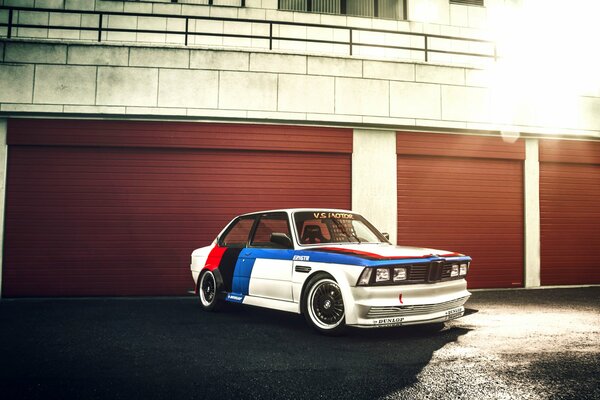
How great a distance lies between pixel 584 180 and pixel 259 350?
1002 centimetres

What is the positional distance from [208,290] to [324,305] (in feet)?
8.79

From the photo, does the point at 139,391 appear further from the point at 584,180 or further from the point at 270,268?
the point at 584,180

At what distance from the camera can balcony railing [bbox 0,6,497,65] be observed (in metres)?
10.6

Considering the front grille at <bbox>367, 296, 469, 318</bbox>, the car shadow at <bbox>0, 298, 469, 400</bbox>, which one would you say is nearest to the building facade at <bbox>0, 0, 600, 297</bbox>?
the car shadow at <bbox>0, 298, 469, 400</bbox>

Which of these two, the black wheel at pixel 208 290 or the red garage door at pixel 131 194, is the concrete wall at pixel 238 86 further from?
the black wheel at pixel 208 290

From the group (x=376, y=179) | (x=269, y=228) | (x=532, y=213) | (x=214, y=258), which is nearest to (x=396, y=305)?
(x=269, y=228)

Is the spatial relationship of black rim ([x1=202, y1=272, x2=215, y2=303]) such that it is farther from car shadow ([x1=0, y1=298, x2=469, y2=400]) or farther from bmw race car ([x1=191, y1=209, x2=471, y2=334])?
car shadow ([x1=0, y1=298, x2=469, y2=400])

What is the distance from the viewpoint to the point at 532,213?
430 inches

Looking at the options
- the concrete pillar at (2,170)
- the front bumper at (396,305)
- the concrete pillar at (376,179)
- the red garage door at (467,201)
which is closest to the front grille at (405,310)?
the front bumper at (396,305)

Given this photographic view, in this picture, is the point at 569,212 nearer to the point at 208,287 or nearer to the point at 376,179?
the point at 376,179

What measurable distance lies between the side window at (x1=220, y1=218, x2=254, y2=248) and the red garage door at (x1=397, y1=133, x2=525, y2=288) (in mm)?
4282

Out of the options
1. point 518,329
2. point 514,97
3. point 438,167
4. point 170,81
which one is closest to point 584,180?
point 514,97

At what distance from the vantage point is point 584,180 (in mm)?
11336

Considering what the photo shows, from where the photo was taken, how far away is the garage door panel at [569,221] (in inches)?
431
